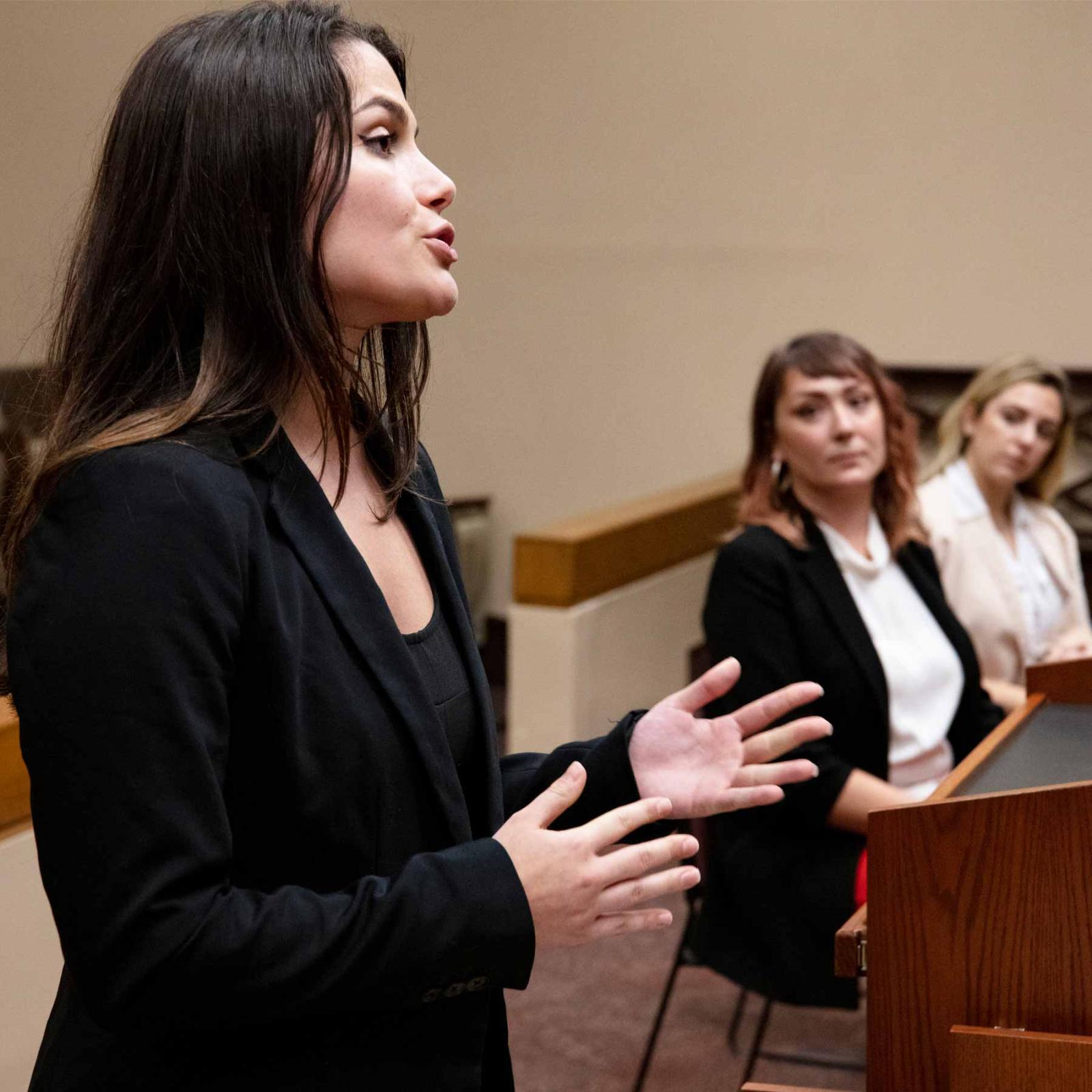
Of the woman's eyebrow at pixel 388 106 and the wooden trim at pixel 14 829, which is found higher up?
the woman's eyebrow at pixel 388 106

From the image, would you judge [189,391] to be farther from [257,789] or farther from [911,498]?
[911,498]

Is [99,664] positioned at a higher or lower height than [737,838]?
higher

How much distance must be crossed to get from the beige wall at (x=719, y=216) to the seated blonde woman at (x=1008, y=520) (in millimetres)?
1676

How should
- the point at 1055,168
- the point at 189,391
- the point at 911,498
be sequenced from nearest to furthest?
the point at 189,391
the point at 911,498
the point at 1055,168

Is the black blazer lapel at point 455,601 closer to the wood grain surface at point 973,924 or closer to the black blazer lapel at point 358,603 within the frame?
the black blazer lapel at point 358,603

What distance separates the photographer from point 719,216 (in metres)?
5.92

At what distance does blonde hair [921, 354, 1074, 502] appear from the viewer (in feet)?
11.7

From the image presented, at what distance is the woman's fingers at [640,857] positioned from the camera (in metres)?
0.99

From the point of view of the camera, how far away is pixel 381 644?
1.03 meters

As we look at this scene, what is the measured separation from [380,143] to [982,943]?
2.66 feet

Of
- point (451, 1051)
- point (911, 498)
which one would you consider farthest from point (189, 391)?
point (911, 498)

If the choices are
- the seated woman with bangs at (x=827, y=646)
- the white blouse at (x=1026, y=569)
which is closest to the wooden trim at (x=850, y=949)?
the seated woman with bangs at (x=827, y=646)

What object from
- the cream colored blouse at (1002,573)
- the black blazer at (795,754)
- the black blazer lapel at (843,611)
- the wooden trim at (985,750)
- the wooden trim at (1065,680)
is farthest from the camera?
the cream colored blouse at (1002,573)

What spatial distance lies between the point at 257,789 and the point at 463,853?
0.48 ft
